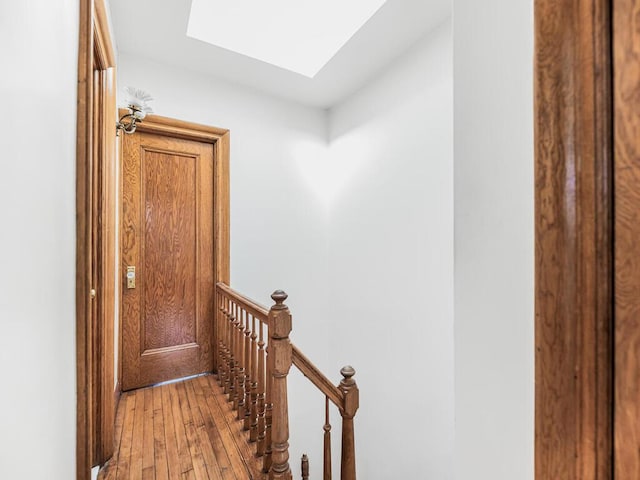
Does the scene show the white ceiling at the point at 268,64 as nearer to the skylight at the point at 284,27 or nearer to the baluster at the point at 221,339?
the skylight at the point at 284,27

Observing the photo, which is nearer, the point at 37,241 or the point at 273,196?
the point at 37,241

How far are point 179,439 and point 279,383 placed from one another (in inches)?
33.4

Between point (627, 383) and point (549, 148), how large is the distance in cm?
40

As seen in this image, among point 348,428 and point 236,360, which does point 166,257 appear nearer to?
point 236,360

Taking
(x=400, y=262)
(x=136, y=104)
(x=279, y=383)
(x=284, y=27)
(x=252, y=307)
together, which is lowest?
(x=279, y=383)

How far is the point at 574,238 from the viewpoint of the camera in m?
0.54

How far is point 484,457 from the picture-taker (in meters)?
0.71

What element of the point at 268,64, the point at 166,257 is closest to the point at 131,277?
the point at 166,257

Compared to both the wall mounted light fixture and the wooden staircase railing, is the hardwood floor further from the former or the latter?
the wall mounted light fixture

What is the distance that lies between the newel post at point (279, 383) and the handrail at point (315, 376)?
0.12 m

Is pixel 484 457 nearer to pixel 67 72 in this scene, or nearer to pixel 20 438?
pixel 20 438

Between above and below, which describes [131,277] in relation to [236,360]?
above

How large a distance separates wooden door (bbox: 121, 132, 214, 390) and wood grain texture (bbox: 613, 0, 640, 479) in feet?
8.46

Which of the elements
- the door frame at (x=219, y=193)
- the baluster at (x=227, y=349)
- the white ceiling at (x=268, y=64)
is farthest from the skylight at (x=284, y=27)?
the baluster at (x=227, y=349)
